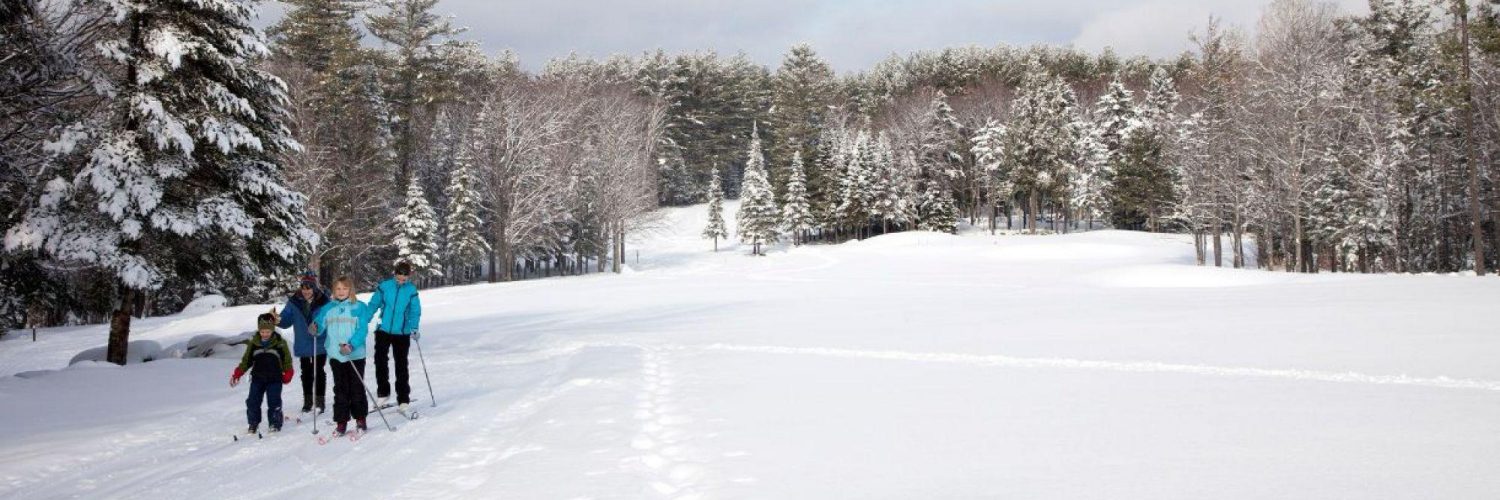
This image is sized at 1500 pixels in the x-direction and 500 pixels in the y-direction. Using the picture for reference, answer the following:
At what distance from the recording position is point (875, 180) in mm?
63094

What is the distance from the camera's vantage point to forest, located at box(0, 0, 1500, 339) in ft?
44.9

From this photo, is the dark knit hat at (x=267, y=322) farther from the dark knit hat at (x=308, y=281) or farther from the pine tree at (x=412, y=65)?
the pine tree at (x=412, y=65)

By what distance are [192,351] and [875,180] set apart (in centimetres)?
5282

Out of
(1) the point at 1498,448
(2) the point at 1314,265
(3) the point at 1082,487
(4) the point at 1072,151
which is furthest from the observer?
(4) the point at 1072,151

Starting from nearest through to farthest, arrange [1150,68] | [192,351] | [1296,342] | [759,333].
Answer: [1296,342], [192,351], [759,333], [1150,68]

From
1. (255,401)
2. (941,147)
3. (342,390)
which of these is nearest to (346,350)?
(342,390)

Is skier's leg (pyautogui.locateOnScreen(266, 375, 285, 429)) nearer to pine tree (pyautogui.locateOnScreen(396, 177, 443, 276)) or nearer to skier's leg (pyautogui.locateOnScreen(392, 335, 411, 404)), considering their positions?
skier's leg (pyautogui.locateOnScreen(392, 335, 411, 404))

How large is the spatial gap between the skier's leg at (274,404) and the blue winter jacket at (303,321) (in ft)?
1.94

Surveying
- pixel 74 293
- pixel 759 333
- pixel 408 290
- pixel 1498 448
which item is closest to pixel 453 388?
pixel 408 290

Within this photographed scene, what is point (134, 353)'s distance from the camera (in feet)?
49.8

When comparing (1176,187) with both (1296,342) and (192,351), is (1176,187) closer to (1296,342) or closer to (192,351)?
(1296,342)

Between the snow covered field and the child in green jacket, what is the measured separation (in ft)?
1.26

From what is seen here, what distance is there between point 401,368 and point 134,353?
32.4ft

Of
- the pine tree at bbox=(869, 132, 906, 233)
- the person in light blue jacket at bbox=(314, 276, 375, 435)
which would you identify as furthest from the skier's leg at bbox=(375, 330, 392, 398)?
the pine tree at bbox=(869, 132, 906, 233)
